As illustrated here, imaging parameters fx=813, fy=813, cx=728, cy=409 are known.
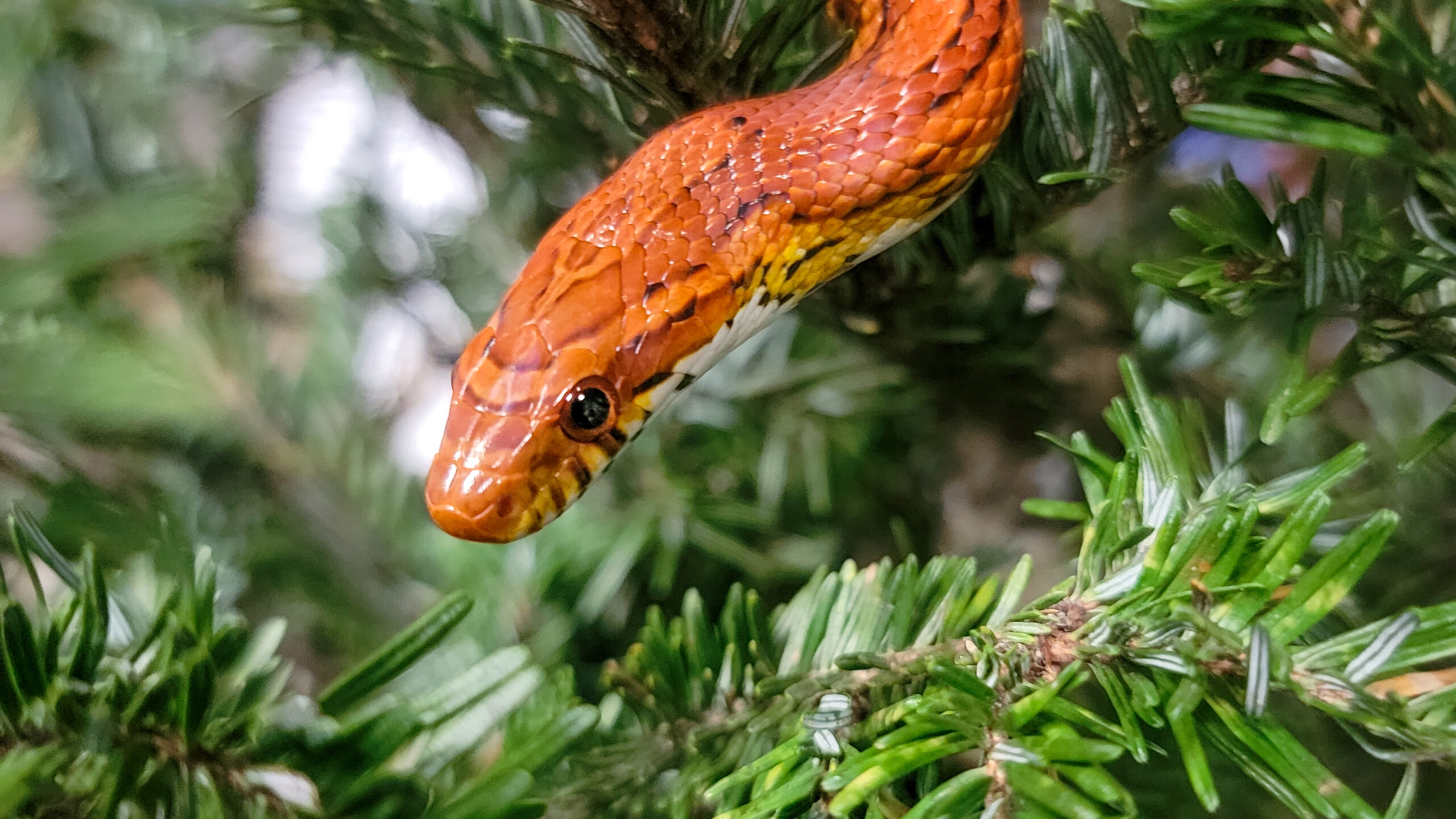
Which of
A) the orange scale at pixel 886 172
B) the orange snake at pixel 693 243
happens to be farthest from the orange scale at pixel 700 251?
the orange scale at pixel 886 172

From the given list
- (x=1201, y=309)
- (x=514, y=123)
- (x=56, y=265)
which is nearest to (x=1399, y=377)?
(x=1201, y=309)

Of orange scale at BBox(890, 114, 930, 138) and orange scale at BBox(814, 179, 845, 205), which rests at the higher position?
orange scale at BBox(890, 114, 930, 138)

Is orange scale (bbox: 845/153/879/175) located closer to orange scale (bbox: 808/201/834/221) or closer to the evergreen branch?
orange scale (bbox: 808/201/834/221)

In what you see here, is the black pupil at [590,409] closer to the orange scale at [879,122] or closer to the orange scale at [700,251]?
the orange scale at [700,251]

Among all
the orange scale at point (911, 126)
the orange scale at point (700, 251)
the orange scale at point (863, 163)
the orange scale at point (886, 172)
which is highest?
the orange scale at point (911, 126)

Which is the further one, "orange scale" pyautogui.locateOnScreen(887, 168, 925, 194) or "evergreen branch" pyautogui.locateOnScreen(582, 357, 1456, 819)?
"orange scale" pyautogui.locateOnScreen(887, 168, 925, 194)

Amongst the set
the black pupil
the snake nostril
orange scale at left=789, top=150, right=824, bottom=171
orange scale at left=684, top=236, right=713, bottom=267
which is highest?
orange scale at left=789, top=150, right=824, bottom=171

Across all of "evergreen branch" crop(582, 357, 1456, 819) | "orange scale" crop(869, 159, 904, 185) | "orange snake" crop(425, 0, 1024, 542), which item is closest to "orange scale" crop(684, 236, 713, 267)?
"orange snake" crop(425, 0, 1024, 542)

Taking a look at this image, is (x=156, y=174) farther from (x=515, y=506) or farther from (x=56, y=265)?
(x=515, y=506)
